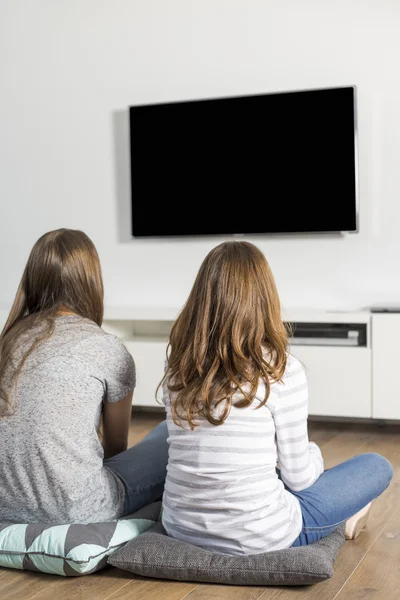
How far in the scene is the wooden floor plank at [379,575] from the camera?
76.6 inches

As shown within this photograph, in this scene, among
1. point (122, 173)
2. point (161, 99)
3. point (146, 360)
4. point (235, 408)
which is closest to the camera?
point (235, 408)

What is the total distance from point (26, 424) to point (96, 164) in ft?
9.67

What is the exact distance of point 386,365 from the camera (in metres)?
3.88

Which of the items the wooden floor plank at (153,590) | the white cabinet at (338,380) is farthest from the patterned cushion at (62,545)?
the white cabinet at (338,380)

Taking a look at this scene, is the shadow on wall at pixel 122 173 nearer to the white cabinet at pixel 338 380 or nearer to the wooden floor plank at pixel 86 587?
the white cabinet at pixel 338 380

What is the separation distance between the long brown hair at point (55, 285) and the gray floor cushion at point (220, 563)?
634 millimetres

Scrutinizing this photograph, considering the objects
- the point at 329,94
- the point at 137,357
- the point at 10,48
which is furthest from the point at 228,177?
the point at 10,48

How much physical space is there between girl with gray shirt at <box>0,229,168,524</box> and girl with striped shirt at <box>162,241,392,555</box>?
0.25 m

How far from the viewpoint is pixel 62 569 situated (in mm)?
2086

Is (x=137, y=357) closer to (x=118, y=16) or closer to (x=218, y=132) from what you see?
(x=218, y=132)

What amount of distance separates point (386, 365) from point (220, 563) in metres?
2.10

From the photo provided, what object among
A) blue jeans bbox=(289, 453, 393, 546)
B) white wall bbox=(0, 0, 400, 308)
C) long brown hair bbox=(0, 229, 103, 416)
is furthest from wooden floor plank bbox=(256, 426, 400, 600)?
long brown hair bbox=(0, 229, 103, 416)

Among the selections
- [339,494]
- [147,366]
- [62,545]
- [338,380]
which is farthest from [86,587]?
[147,366]

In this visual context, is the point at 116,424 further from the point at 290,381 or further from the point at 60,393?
the point at 290,381
